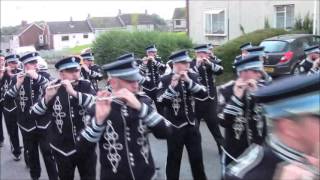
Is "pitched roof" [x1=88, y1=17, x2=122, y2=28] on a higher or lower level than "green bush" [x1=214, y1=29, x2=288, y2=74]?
higher

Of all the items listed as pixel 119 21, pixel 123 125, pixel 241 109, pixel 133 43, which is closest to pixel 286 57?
pixel 133 43

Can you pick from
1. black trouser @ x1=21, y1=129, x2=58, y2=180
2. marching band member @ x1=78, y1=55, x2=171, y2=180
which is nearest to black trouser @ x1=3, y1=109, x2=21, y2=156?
black trouser @ x1=21, y1=129, x2=58, y2=180

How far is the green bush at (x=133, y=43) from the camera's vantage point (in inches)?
921

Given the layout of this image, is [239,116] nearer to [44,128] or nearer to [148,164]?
[148,164]

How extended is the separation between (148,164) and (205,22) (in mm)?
27849

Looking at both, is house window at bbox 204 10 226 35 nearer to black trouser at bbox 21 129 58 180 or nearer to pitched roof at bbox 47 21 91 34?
black trouser at bbox 21 129 58 180

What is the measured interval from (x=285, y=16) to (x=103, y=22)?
65627 millimetres

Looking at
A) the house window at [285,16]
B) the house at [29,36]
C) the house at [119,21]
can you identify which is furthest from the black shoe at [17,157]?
the house at [119,21]

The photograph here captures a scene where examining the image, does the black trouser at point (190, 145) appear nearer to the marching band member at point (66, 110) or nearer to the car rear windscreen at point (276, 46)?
the marching band member at point (66, 110)

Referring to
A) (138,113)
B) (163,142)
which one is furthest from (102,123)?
(163,142)

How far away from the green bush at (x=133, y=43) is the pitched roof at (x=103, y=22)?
203 feet

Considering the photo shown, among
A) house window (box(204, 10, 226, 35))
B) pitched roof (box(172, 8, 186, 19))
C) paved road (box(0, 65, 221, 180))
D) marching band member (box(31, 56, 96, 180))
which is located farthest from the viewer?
pitched roof (box(172, 8, 186, 19))

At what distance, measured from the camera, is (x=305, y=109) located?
1.79m

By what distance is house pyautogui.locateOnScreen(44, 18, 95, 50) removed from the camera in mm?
79125
